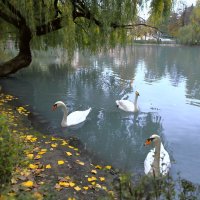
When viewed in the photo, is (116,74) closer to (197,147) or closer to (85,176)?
(197,147)

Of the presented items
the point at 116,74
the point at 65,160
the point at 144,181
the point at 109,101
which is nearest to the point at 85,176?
the point at 65,160

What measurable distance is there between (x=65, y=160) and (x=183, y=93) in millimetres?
9183

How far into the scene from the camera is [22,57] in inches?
474

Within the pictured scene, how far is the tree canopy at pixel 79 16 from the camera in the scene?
361 inches

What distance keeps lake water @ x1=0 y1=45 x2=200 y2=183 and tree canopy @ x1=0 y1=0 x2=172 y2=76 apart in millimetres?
1659

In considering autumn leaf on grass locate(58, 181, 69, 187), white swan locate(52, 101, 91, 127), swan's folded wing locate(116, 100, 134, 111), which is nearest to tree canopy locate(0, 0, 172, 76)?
white swan locate(52, 101, 91, 127)

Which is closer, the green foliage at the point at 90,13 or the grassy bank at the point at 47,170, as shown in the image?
the grassy bank at the point at 47,170

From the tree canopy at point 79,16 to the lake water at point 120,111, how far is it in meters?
1.66

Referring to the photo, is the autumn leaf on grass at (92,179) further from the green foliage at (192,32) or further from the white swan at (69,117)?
the green foliage at (192,32)

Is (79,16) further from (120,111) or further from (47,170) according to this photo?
(47,170)

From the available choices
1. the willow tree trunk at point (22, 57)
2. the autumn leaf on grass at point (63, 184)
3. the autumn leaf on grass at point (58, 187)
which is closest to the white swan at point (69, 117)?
the willow tree trunk at point (22, 57)

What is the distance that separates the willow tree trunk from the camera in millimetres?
11344

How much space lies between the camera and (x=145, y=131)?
28.4 feet

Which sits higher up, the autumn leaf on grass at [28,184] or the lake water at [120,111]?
the autumn leaf on grass at [28,184]
